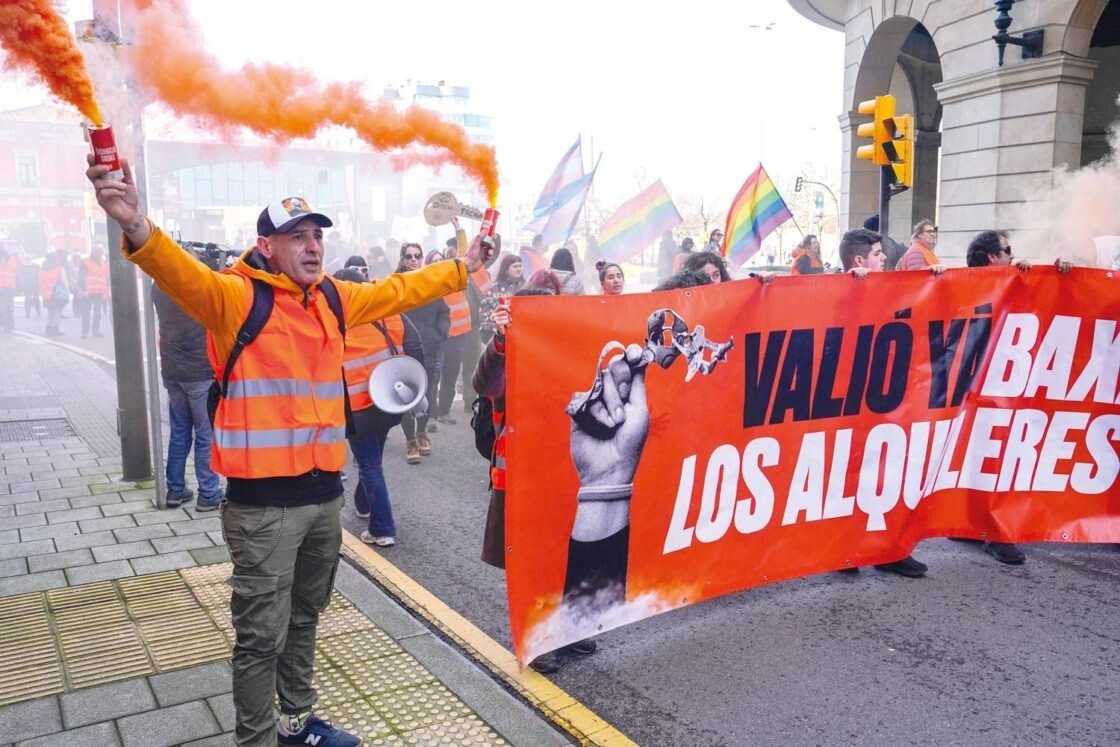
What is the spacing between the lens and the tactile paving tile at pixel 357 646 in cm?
422

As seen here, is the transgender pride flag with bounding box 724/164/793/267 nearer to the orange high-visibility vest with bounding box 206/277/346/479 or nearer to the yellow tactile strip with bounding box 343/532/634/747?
the yellow tactile strip with bounding box 343/532/634/747

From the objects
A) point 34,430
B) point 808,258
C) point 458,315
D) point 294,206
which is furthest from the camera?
point 808,258

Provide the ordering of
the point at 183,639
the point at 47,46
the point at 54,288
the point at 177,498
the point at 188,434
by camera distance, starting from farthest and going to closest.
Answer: the point at 54,288 → the point at 188,434 → the point at 177,498 → the point at 183,639 → the point at 47,46

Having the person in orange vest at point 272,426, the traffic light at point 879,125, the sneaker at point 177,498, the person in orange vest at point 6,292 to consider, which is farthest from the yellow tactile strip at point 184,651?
the person in orange vest at point 6,292

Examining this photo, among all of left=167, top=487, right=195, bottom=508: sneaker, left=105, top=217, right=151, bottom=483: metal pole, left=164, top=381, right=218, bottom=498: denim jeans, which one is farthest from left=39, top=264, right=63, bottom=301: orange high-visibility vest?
left=167, top=487, right=195, bottom=508: sneaker

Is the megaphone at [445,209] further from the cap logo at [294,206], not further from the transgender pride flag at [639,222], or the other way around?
the transgender pride flag at [639,222]

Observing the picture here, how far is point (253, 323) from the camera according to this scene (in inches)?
123

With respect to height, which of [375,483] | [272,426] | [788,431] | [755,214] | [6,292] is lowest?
[375,483]

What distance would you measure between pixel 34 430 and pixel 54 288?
47.4ft

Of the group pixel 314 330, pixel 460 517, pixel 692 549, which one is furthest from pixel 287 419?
pixel 460 517

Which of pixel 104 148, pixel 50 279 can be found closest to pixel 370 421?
pixel 104 148

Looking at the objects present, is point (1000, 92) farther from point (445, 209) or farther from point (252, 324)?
point (252, 324)

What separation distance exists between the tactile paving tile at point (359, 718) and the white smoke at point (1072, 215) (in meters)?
10.6

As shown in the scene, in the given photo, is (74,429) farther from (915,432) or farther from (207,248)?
(915,432)
